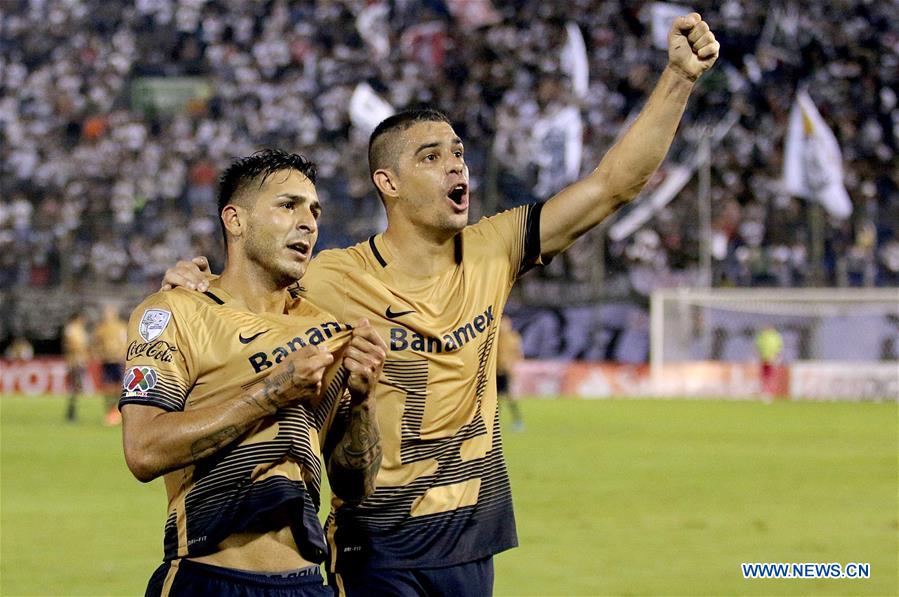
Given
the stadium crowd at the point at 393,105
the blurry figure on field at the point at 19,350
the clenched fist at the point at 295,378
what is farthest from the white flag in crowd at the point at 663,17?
the clenched fist at the point at 295,378

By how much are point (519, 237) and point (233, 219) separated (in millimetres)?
1259

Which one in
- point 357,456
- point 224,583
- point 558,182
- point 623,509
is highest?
point 558,182

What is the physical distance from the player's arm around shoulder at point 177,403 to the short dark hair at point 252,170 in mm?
565

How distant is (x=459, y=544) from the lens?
469 centimetres

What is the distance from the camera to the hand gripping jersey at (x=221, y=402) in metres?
3.71

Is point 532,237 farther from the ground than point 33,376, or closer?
farther from the ground

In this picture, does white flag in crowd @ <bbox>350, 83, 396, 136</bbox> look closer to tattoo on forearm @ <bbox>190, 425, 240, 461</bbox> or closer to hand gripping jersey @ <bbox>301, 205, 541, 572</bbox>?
hand gripping jersey @ <bbox>301, 205, 541, 572</bbox>

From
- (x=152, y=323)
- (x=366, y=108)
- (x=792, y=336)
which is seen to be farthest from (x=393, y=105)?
(x=152, y=323)

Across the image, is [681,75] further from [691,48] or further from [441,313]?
[441,313]

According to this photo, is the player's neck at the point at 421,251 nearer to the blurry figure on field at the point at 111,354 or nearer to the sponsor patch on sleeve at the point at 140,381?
the sponsor patch on sleeve at the point at 140,381

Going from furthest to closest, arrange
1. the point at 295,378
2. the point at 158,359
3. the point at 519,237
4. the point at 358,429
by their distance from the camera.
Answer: the point at 519,237, the point at 358,429, the point at 158,359, the point at 295,378

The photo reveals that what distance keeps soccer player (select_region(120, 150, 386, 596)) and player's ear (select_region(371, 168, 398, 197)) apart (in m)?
1.12

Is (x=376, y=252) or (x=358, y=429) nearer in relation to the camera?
(x=358, y=429)

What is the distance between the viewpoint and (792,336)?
31172 mm
